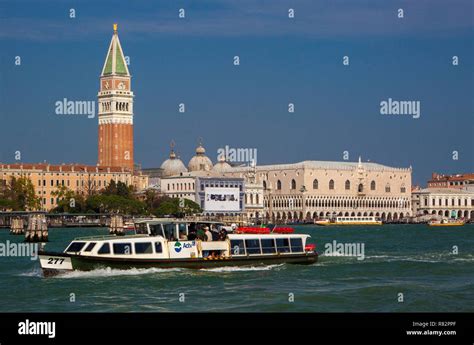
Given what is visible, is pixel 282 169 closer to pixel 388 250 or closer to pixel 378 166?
pixel 378 166

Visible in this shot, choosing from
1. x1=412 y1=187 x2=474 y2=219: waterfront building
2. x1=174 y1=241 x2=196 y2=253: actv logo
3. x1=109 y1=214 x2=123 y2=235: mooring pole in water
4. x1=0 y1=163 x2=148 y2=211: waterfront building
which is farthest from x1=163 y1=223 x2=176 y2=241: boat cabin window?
x1=412 y1=187 x2=474 y2=219: waterfront building

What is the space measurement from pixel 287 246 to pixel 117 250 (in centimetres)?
572

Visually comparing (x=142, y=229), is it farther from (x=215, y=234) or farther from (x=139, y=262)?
(x=215, y=234)

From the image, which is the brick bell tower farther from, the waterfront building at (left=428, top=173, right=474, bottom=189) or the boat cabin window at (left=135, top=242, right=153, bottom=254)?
the boat cabin window at (left=135, top=242, right=153, bottom=254)

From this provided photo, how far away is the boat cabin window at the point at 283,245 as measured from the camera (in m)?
35.2

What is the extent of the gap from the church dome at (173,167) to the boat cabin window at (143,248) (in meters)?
113

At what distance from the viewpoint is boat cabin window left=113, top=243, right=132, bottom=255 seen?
32.2 metres

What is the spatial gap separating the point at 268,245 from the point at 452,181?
151052 millimetres

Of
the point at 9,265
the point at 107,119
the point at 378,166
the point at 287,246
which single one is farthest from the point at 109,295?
the point at 378,166

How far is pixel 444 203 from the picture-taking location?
155125 millimetres

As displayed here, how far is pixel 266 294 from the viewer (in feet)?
90.6

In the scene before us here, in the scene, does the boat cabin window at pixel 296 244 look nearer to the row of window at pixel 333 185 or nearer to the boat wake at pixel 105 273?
the boat wake at pixel 105 273
